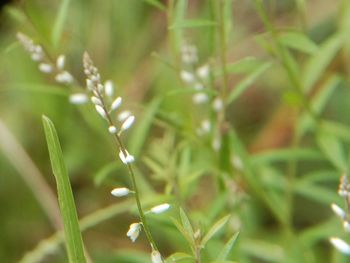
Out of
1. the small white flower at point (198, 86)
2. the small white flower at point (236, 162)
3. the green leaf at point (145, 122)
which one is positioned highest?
the small white flower at point (198, 86)

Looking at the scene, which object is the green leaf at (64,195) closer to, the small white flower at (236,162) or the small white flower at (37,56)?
the small white flower at (37,56)

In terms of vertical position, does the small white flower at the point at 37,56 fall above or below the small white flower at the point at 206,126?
above

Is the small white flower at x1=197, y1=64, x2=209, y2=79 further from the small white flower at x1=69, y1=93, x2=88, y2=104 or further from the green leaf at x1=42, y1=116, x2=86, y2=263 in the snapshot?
the green leaf at x1=42, y1=116, x2=86, y2=263

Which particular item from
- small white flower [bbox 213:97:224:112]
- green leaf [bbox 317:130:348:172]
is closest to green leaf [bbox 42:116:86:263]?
small white flower [bbox 213:97:224:112]

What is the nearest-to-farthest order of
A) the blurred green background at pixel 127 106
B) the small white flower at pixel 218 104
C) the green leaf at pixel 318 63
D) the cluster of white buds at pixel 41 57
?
the cluster of white buds at pixel 41 57 < the small white flower at pixel 218 104 < the green leaf at pixel 318 63 < the blurred green background at pixel 127 106

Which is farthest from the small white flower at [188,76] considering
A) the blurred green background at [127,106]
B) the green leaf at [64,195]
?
the green leaf at [64,195]

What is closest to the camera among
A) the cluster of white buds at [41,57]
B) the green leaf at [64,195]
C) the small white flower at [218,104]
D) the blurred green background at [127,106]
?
the green leaf at [64,195]
